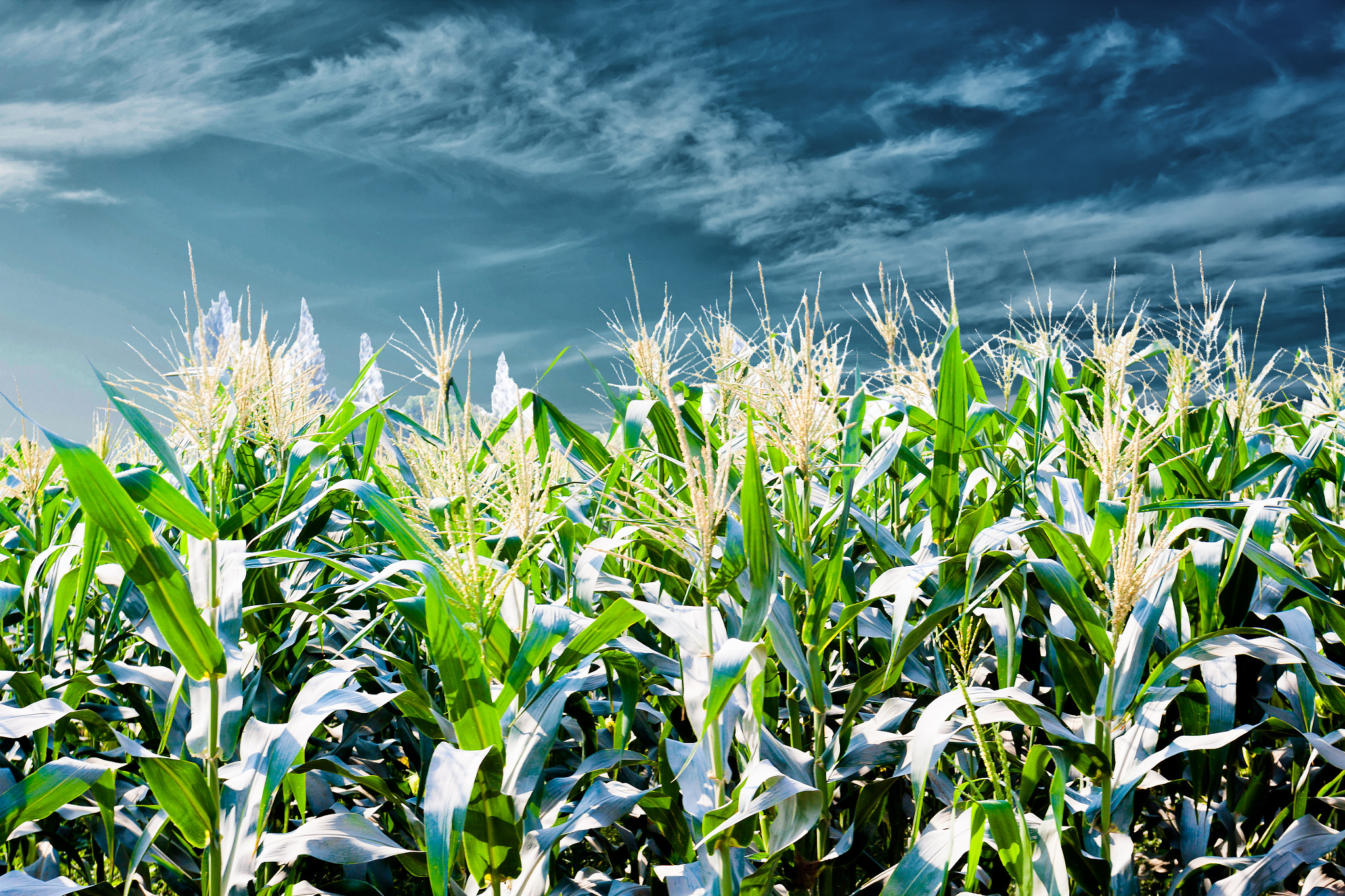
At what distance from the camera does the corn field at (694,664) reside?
4.77 feet

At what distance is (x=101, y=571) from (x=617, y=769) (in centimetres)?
146

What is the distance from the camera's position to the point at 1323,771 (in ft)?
6.22

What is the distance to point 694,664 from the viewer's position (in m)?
1.46

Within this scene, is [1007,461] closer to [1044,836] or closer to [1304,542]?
[1304,542]

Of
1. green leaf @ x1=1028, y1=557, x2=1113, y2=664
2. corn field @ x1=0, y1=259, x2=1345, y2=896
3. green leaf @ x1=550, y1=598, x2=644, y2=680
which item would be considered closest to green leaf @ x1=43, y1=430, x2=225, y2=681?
corn field @ x1=0, y1=259, x2=1345, y2=896

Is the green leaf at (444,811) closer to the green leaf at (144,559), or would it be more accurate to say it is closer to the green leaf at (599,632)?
the green leaf at (599,632)

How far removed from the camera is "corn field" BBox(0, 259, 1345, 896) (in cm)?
145

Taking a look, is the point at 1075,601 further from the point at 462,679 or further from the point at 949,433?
the point at 462,679

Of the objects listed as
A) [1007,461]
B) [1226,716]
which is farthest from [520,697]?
[1007,461]

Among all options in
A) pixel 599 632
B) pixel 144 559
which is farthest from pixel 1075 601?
pixel 144 559

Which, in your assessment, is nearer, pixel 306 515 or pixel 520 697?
pixel 520 697

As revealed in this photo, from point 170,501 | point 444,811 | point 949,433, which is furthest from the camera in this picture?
point 949,433

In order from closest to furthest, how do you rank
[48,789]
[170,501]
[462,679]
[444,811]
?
[444,811]
[462,679]
[48,789]
[170,501]

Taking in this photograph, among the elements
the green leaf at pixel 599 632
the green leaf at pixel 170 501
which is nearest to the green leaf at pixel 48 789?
the green leaf at pixel 170 501
